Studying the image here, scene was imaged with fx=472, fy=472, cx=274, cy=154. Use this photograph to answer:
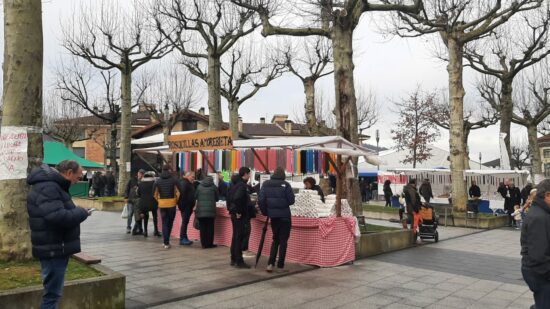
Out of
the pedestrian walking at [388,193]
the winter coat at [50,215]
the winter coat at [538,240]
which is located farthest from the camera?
the pedestrian walking at [388,193]

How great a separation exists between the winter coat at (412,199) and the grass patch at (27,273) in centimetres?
828

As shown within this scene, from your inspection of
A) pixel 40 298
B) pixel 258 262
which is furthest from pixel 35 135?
pixel 258 262

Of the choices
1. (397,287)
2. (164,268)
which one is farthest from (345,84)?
(164,268)

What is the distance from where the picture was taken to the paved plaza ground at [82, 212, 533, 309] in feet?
20.4

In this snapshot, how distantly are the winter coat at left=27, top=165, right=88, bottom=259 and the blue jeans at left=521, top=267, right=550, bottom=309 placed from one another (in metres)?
3.94

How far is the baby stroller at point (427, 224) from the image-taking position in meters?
12.2

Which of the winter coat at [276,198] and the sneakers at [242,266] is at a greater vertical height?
the winter coat at [276,198]

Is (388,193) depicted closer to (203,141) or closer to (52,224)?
(203,141)

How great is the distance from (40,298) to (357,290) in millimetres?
4146

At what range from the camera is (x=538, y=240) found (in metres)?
3.82

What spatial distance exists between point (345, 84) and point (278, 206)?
15.8 ft

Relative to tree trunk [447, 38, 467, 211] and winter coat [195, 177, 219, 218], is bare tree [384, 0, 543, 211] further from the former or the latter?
winter coat [195, 177, 219, 218]

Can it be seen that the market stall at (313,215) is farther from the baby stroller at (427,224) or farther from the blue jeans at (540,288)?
the blue jeans at (540,288)

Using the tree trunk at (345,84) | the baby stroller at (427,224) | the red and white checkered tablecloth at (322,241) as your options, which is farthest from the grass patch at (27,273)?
the baby stroller at (427,224)
